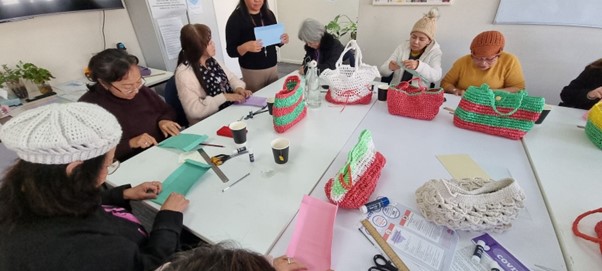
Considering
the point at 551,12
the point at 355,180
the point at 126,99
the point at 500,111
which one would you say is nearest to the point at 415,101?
the point at 500,111

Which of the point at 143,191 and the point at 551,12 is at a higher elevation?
the point at 551,12

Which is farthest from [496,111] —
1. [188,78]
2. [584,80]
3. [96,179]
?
[188,78]

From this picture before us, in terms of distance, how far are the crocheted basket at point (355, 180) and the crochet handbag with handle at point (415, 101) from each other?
0.64 m

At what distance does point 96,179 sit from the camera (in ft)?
2.29

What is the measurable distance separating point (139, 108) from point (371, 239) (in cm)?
143

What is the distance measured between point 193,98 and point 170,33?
1.78 m

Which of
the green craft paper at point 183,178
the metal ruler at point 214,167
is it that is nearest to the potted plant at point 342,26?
the metal ruler at point 214,167

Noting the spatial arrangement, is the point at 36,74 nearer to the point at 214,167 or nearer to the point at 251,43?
the point at 251,43

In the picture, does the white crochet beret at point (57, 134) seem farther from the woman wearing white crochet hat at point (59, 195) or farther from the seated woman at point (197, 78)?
the seated woman at point (197, 78)

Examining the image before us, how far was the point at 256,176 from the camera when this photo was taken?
42.0 inches

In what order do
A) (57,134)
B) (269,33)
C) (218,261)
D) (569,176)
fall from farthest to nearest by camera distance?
1. (269,33)
2. (569,176)
3. (57,134)
4. (218,261)

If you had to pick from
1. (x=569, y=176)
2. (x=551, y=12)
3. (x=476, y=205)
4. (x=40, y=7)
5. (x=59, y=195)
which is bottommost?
(x=569, y=176)

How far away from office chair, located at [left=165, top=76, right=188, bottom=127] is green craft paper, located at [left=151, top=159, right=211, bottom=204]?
30.2 inches

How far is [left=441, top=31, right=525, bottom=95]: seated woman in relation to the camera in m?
1.64
